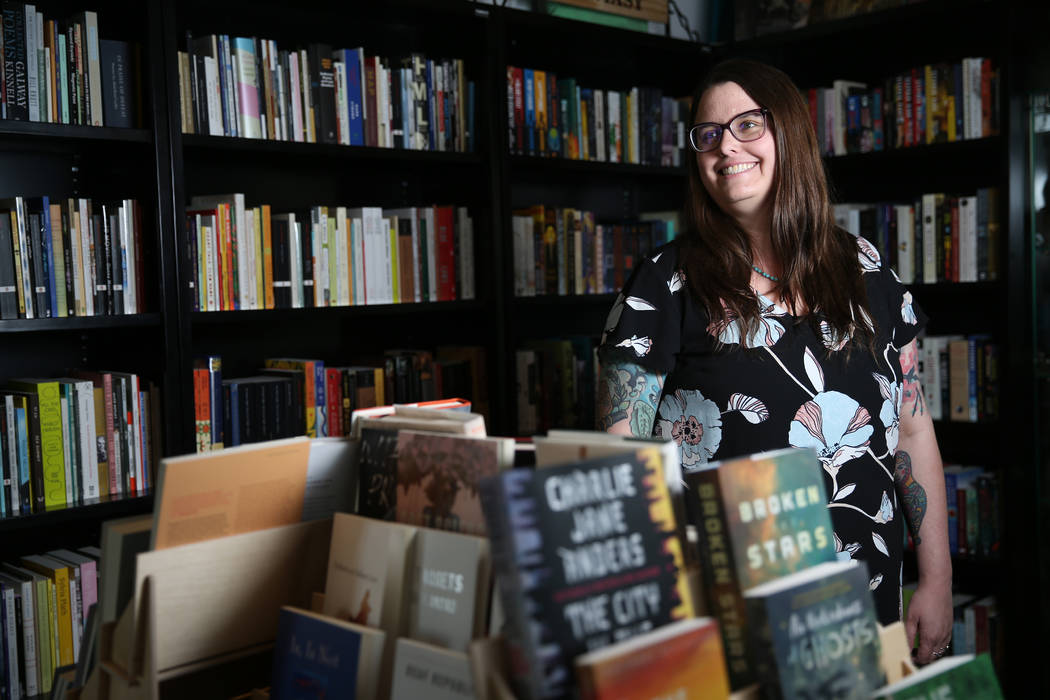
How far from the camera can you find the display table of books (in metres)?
0.87

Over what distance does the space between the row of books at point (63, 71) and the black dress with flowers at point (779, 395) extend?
1.32 metres

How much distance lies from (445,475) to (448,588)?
14 cm

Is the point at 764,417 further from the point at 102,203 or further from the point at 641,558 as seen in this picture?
the point at 102,203

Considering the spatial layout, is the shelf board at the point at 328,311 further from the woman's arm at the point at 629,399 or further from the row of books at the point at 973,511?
the row of books at the point at 973,511

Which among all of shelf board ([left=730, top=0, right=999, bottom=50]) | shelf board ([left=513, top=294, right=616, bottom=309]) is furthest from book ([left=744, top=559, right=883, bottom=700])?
shelf board ([left=730, top=0, right=999, bottom=50])

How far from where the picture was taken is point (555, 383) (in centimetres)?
328

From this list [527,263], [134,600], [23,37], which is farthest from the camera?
[527,263]

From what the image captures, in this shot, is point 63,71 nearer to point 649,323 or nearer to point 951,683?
point 649,323

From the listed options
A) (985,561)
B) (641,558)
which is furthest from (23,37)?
(985,561)

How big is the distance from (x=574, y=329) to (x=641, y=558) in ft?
9.13

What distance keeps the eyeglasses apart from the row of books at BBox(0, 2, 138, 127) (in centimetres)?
136

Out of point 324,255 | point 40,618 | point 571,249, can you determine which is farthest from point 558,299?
point 40,618

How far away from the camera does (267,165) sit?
9.39 feet

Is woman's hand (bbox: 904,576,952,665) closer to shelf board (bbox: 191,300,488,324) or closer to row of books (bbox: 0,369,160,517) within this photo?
shelf board (bbox: 191,300,488,324)
